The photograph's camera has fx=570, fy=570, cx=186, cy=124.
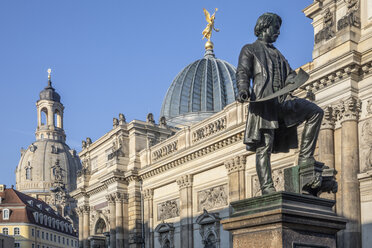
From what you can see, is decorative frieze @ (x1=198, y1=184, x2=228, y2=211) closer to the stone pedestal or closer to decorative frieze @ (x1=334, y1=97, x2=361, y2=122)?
decorative frieze @ (x1=334, y1=97, x2=361, y2=122)

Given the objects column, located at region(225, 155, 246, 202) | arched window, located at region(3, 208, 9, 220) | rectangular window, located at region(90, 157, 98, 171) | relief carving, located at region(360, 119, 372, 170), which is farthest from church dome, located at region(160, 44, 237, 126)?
arched window, located at region(3, 208, 9, 220)

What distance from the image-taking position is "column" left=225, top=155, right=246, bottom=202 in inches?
1107

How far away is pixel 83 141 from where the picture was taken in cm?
4600

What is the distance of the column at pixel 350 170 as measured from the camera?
2017 centimetres

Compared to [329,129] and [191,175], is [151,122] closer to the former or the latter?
[191,175]

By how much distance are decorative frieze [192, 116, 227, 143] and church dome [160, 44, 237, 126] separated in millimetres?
13412

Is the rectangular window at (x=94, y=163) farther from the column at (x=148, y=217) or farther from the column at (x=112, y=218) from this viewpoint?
the column at (x=148, y=217)

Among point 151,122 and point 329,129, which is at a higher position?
point 151,122

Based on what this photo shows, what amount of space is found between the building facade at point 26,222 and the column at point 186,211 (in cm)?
4675

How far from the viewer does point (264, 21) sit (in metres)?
8.59

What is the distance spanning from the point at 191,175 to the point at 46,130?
107 meters

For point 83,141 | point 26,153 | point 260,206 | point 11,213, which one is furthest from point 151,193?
point 26,153

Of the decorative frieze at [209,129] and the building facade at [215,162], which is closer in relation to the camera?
the building facade at [215,162]

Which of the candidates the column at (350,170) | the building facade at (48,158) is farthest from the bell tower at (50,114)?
the column at (350,170)
